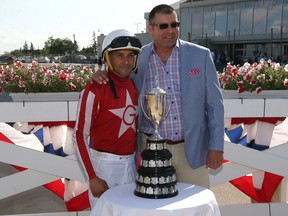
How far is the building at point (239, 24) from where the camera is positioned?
46.3 m

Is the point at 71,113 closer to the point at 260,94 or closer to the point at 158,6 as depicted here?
the point at 158,6

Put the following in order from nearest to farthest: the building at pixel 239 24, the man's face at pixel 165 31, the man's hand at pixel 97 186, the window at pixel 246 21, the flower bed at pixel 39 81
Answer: the man's hand at pixel 97 186, the man's face at pixel 165 31, the flower bed at pixel 39 81, the building at pixel 239 24, the window at pixel 246 21

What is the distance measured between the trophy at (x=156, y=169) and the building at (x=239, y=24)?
42.0 metres

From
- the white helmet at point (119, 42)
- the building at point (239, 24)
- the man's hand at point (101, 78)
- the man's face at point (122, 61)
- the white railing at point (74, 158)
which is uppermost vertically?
the building at point (239, 24)

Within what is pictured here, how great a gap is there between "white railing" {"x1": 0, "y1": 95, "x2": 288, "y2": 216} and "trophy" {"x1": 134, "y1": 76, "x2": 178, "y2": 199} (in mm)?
1465

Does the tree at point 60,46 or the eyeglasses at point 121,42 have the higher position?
the tree at point 60,46

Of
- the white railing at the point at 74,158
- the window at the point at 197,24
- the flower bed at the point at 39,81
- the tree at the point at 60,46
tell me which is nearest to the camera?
the white railing at the point at 74,158

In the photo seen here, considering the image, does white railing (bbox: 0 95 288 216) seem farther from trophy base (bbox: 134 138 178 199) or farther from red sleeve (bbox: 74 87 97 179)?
trophy base (bbox: 134 138 178 199)

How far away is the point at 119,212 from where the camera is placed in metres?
2.31

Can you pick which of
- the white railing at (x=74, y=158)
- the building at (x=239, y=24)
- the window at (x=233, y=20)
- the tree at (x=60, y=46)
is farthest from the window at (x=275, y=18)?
the tree at (x=60, y=46)

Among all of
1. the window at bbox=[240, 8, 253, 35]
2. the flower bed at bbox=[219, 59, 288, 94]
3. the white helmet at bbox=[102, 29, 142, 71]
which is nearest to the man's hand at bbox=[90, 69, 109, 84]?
the white helmet at bbox=[102, 29, 142, 71]

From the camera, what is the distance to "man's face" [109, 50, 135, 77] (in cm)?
282

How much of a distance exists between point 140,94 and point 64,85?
1.59 metres

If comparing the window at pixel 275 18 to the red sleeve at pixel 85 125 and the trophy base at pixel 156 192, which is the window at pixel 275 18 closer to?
the red sleeve at pixel 85 125
